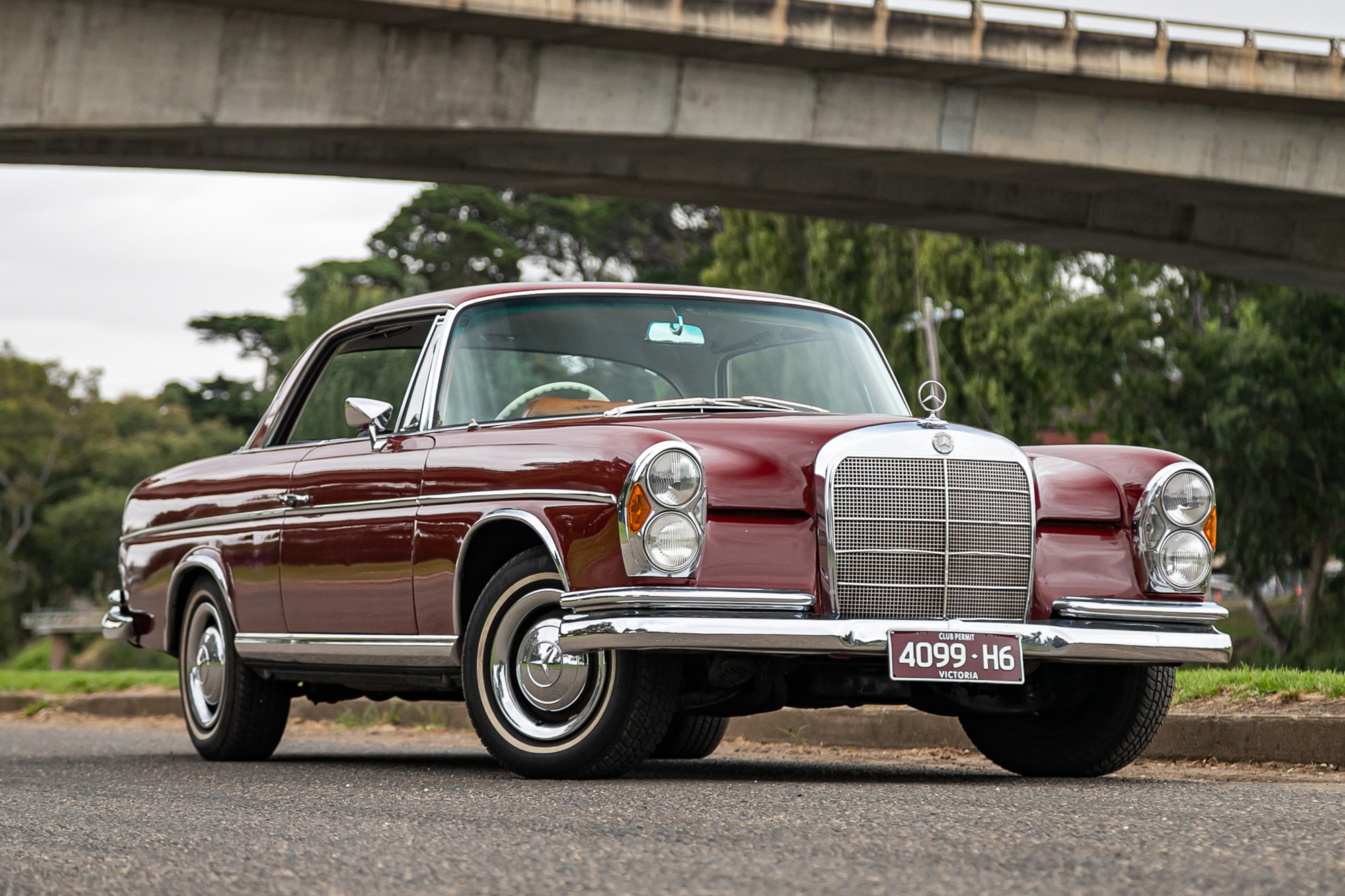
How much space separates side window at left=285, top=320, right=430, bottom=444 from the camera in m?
7.81

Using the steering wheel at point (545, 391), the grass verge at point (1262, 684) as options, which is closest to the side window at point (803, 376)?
the steering wheel at point (545, 391)

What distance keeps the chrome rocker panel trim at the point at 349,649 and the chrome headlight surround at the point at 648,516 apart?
1.08 metres

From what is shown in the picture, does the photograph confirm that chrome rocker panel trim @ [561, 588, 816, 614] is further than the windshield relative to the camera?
No

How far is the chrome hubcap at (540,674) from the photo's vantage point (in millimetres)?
6020

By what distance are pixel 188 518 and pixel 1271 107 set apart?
17704mm

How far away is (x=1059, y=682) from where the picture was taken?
6863 mm

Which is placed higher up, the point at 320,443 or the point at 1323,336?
the point at 1323,336

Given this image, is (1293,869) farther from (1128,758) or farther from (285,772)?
(285,772)

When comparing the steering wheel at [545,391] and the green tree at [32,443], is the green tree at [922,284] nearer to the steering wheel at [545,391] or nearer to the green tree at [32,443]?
the steering wheel at [545,391]

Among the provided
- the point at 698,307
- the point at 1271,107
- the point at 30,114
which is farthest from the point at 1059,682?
the point at 1271,107

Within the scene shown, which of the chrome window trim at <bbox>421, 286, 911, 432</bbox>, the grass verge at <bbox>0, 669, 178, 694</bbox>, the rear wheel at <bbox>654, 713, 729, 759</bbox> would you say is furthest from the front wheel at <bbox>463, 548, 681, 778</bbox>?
the grass verge at <bbox>0, 669, 178, 694</bbox>

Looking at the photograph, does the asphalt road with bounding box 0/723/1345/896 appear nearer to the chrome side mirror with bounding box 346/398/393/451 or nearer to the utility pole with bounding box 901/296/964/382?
the chrome side mirror with bounding box 346/398/393/451

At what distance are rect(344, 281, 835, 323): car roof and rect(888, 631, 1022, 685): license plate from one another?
1.82m

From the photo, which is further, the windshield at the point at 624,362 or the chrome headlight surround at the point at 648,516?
the windshield at the point at 624,362
